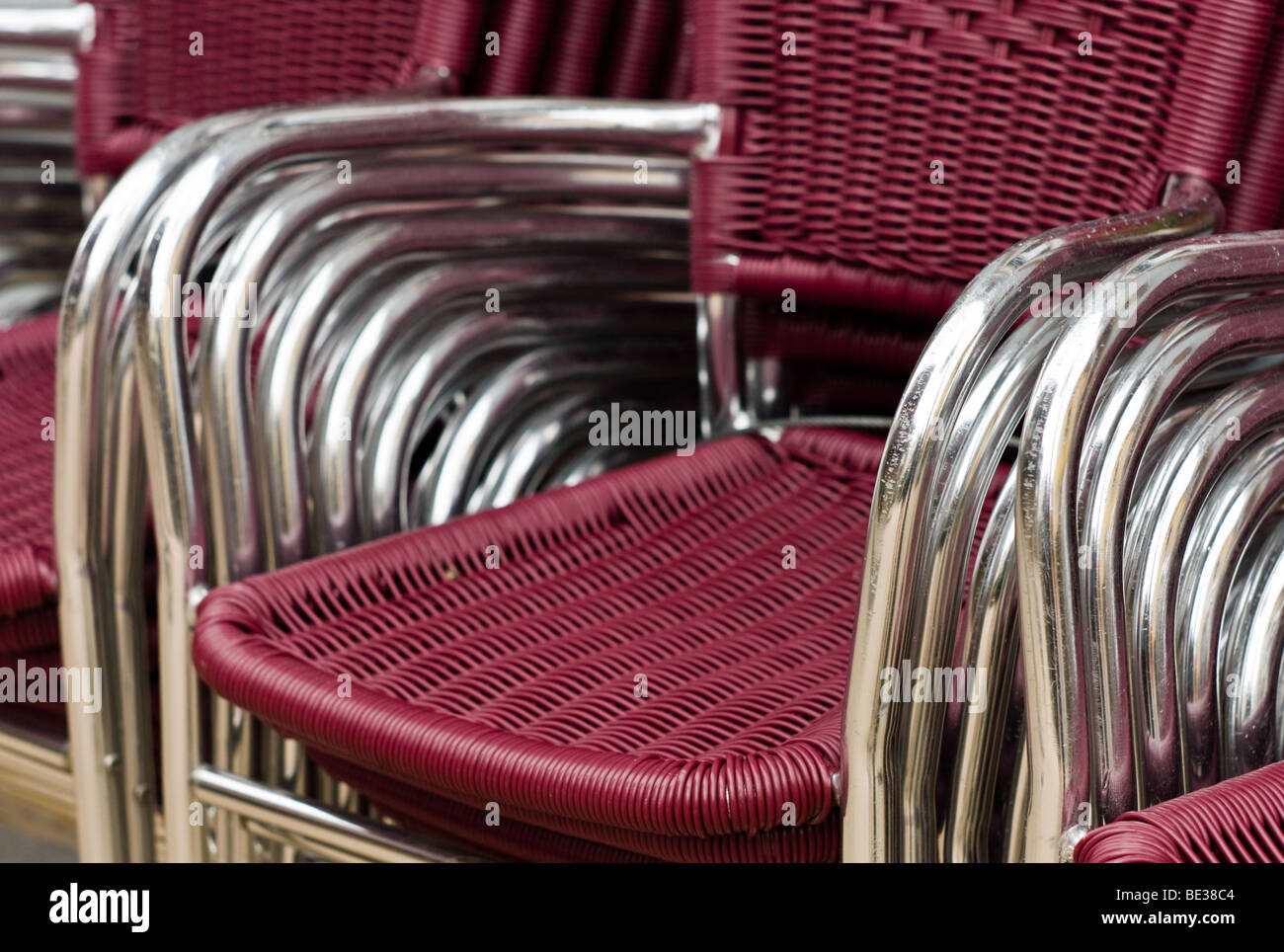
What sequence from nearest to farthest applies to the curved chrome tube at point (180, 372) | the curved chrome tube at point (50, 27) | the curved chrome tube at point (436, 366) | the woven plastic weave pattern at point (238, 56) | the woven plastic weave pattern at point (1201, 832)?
the woven plastic weave pattern at point (1201, 832) < the curved chrome tube at point (180, 372) < the curved chrome tube at point (436, 366) < the woven plastic weave pattern at point (238, 56) < the curved chrome tube at point (50, 27)

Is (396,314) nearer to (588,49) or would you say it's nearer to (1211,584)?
(588,49)

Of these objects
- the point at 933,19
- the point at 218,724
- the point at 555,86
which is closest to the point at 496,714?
the point at 218,724

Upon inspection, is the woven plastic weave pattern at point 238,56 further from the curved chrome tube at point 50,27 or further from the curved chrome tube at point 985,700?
the curved chrome tube at point 985,700

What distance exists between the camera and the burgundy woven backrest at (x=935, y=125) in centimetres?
94

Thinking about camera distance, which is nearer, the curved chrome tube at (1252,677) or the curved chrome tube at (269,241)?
the curved chrome tube at (1252,677)

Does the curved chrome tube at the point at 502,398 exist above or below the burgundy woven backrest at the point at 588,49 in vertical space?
below

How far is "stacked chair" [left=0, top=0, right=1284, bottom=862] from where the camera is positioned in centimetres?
70

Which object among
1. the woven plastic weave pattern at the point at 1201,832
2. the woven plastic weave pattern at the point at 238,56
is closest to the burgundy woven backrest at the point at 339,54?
the woven plastic weave pattern at the point at 238,56

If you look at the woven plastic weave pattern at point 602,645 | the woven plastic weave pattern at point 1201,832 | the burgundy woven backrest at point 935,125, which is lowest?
the woven plastic weave pattern at point 602,645

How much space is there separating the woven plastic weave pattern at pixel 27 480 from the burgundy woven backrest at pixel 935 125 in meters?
0.46

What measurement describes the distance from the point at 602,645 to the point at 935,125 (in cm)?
40

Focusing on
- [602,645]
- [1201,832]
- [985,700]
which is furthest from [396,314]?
[1201,832]

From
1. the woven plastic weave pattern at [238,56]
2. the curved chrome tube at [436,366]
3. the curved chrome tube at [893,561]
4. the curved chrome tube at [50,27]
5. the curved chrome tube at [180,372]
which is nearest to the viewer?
the curved chrome tube at [893,561]

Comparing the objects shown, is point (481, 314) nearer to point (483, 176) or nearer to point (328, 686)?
point (483, 176)
